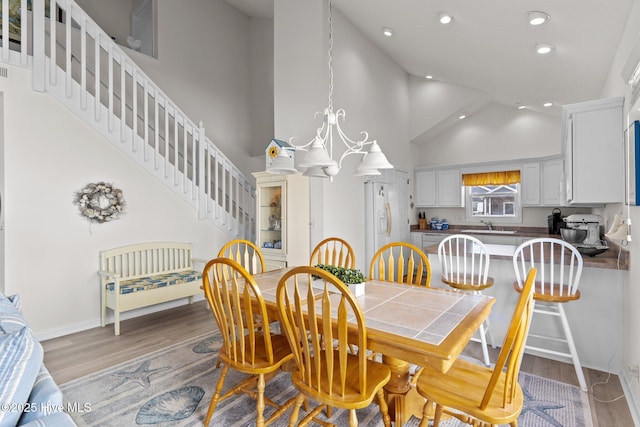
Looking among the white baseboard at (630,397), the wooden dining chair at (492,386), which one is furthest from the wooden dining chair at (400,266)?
the white baseboard at (630,397)

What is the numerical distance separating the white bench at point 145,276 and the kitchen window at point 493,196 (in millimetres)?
5045

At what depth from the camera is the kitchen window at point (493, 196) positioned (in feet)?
19.4

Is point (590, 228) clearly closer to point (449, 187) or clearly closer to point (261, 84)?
point (449, 187)

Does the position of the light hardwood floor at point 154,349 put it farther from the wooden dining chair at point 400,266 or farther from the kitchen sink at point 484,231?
the kitchen sink at point 484,231

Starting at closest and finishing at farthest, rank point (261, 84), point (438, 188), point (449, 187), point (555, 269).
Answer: point (555, 269) → point (261, 84) → point (449, 187) → point (438, 188)

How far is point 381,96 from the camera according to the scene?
5480 mm

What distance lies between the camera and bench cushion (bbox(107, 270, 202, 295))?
3643mm

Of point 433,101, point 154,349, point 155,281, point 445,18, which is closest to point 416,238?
point 433,101

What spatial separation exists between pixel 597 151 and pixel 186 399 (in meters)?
3.45

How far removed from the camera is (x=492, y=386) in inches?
54.9

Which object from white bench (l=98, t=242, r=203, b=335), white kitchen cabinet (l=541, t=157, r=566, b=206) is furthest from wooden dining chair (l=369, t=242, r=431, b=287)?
white kitchen cabinet (l=541, t=157, r=566, b=206)

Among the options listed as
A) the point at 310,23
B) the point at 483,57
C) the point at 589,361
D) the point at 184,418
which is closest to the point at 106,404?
the point at 184,418

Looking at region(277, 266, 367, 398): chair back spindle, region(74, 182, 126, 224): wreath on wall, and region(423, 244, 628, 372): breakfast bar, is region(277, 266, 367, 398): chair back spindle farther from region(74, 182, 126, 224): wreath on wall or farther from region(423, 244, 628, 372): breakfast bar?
region(74, 182, 126, 224): wreath on wall

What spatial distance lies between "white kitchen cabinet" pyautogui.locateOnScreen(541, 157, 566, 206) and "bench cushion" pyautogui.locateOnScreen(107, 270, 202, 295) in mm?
5477
